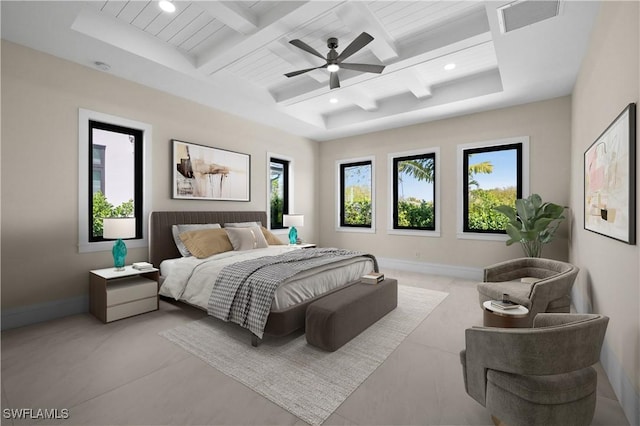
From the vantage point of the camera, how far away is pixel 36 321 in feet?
10.3

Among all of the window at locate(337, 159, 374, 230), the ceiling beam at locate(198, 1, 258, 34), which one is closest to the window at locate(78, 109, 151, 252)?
the ceiling beam at locate(198, 1, 258, 34)

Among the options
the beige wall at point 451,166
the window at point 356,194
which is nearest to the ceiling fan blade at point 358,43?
the beige wall at point 451,166

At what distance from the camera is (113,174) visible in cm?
387

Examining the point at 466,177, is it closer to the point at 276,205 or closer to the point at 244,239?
the point at 276,205

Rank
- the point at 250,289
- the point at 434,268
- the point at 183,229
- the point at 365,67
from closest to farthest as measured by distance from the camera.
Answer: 1. the point at 250,289
2. the point at 365,67
3. the point at 183,229
4. the point at 434,268

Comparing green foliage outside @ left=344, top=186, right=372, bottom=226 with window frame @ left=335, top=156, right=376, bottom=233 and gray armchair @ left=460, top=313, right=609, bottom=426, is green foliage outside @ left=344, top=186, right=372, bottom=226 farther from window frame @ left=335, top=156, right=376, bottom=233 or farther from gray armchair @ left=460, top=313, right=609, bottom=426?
gray armchair @ left=460, top=313, right=609, bottom=426

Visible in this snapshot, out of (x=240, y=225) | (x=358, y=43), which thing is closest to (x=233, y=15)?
(x=358, y=43)

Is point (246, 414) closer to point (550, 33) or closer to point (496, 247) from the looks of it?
point (550, 33)

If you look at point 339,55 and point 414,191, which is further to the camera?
point 414,191

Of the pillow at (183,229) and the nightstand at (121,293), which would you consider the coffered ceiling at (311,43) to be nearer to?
the pillow at (183,229)

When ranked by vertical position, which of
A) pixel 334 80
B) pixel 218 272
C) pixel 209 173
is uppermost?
pixel 334 80

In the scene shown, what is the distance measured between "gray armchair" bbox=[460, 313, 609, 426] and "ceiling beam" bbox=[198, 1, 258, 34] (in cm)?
325

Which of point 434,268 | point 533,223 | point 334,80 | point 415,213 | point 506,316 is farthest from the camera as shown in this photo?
point 415,213

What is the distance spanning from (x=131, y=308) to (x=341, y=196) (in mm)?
4719
